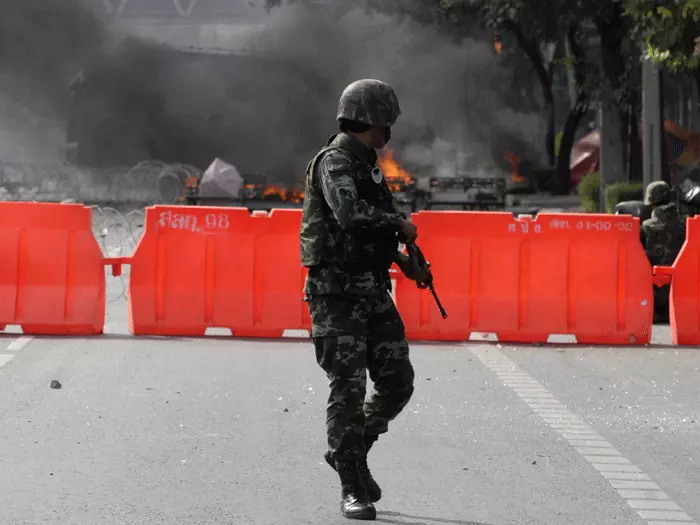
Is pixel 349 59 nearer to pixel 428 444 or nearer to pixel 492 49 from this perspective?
pixel 492 49

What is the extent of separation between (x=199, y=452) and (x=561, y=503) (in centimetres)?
176

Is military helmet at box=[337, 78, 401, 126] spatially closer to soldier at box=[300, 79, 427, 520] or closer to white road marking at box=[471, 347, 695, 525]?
soldier at box=[300, 79, 427, 520]

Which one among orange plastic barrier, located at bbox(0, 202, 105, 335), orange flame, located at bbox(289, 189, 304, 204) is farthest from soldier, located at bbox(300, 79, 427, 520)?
orange flame, located at bbox(289, 189, 304, 204)

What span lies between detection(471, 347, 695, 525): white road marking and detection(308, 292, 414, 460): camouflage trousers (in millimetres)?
1023

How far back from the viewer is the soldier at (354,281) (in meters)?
5.66

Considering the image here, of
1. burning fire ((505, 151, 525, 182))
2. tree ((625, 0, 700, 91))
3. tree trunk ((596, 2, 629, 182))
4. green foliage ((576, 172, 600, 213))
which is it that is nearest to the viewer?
tree ((625, 0, 700, 91))

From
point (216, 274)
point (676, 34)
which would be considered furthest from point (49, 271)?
point (676, 34)

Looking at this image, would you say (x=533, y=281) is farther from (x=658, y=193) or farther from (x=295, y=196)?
(x=295, y=196)

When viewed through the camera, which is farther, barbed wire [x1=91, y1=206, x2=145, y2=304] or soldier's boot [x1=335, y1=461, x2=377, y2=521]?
barbed wire [x1=91, y1=206, x2=145, y2=304]

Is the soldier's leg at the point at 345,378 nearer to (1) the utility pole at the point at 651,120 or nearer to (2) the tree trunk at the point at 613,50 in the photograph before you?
(1) the utility pole at the point at 651,120

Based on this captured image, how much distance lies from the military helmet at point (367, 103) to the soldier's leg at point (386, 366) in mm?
663

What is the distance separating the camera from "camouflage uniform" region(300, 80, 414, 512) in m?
5.66

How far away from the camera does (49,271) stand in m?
11.9

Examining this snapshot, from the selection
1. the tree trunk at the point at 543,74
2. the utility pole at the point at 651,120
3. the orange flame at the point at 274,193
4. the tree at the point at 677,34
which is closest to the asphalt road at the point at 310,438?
the tree at the point at 677,34
